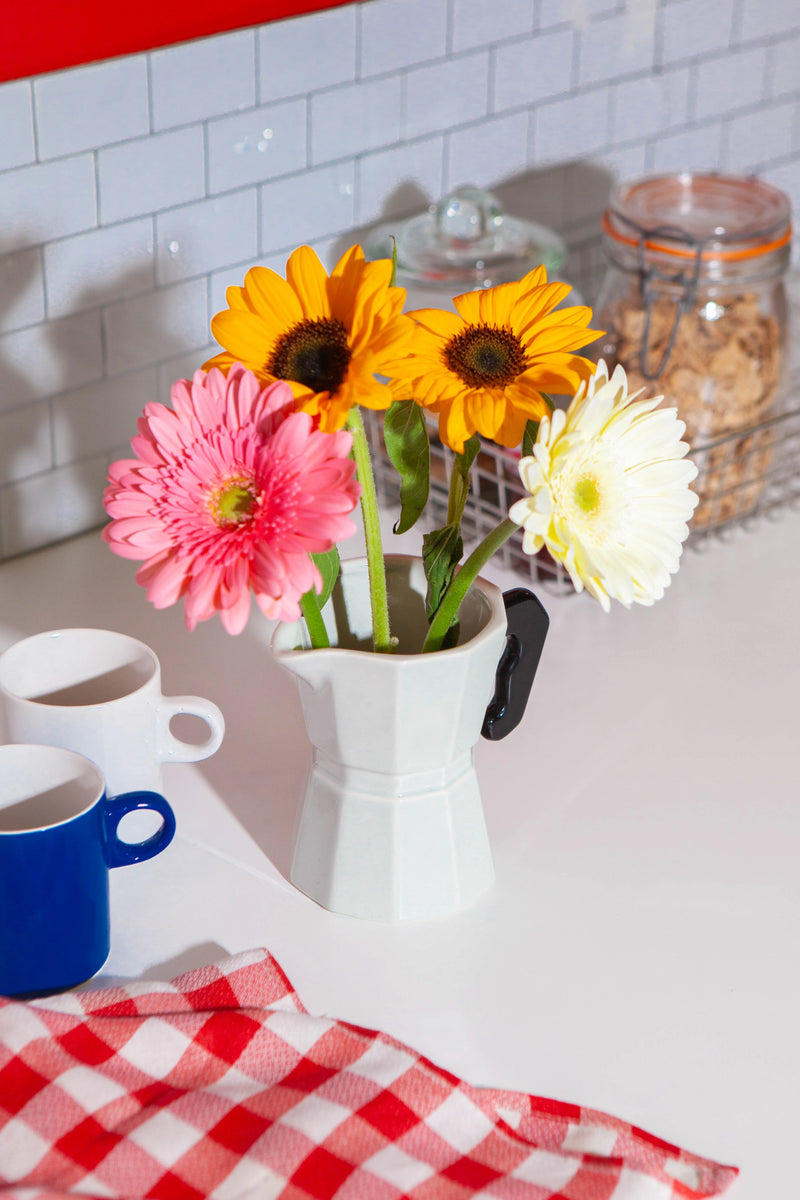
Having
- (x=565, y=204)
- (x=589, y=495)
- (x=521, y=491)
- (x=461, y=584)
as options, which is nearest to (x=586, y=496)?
(x=589, y=495)

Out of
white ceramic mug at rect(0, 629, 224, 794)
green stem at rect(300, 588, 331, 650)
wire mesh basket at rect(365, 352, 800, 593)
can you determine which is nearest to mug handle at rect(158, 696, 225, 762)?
white ceramic mug at rect(0, 629, 224, 794)

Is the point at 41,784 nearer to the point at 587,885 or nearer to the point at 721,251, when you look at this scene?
the point at 587,885

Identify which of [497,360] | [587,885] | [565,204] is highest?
[497,360]

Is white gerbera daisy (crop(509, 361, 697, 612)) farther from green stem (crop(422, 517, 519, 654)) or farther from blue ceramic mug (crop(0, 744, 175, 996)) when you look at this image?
blue ceramic mug (crop(0, 744, 175, 996))

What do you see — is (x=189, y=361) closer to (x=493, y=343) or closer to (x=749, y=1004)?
(x=493, y=343)

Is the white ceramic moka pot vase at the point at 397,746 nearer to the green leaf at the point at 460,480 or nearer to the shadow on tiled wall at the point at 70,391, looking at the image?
the green leaf at the point at 460,480

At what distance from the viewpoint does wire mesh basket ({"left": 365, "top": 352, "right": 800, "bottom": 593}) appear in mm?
1152

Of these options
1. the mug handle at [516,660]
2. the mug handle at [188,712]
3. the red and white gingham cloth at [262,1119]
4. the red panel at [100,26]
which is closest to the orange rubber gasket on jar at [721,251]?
the red panel at [100,26]

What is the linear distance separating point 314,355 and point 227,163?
564 millimetres

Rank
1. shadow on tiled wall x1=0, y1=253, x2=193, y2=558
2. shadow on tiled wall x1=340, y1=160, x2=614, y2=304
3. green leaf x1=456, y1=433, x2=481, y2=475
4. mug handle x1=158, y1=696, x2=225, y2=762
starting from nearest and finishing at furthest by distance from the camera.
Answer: green leaf x1=456, y1=433, x2=481, y2=475, mug handle x1=158, y1=696, x2=225, y2=762, shadow on tiled wall x1=0, y1=253, x2=193, y2=558, shadow on tiled wall x1=340, y1=160, x2=614, y2=304

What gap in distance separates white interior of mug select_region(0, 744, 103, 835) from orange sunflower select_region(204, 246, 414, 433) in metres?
0.23

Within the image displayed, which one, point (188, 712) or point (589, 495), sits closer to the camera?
point (589, 495)

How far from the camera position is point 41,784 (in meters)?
0.74

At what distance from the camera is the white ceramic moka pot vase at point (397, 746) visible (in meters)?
0.72
